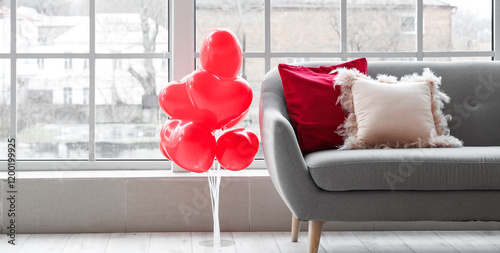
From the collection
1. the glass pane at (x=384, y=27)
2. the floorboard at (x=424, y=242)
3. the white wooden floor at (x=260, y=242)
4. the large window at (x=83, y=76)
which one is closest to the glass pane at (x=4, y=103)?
the large window at (x=83, y=76)

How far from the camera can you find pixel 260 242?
279cm

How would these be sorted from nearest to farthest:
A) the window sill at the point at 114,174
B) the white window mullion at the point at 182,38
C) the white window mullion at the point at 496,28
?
1. the window sill at the point at 114,174
2. the white window mullion at the point at 182,38
3. the white window mullion at the point at 496,28

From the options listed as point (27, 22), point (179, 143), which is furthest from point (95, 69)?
point (179, 143)

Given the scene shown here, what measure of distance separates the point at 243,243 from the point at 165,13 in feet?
4.40

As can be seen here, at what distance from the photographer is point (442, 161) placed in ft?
7.36

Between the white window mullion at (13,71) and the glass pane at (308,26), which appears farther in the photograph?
the glass pane at (308,26)

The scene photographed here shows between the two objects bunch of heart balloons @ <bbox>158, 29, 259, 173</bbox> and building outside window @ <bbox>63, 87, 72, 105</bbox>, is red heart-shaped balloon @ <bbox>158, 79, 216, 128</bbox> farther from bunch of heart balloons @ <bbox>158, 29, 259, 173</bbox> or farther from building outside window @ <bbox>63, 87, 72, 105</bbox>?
building outside window @ <bbox>63, 87, 72, 105</bbox>

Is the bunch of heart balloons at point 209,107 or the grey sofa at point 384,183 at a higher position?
the bunch of heart balloons at point 209,107

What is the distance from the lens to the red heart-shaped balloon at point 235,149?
255cm

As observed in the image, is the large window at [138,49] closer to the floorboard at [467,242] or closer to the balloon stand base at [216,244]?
the balloon stand base at [216,244]

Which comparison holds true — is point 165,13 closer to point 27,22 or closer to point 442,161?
point 27,22

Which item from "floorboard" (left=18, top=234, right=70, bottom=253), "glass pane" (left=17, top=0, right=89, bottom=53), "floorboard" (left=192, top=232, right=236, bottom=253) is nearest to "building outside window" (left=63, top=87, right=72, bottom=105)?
"glass pane" (left=17, top=0, right=89, bottom=53)

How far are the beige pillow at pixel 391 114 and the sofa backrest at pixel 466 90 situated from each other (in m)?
0.16

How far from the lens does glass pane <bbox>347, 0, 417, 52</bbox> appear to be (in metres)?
3.31
